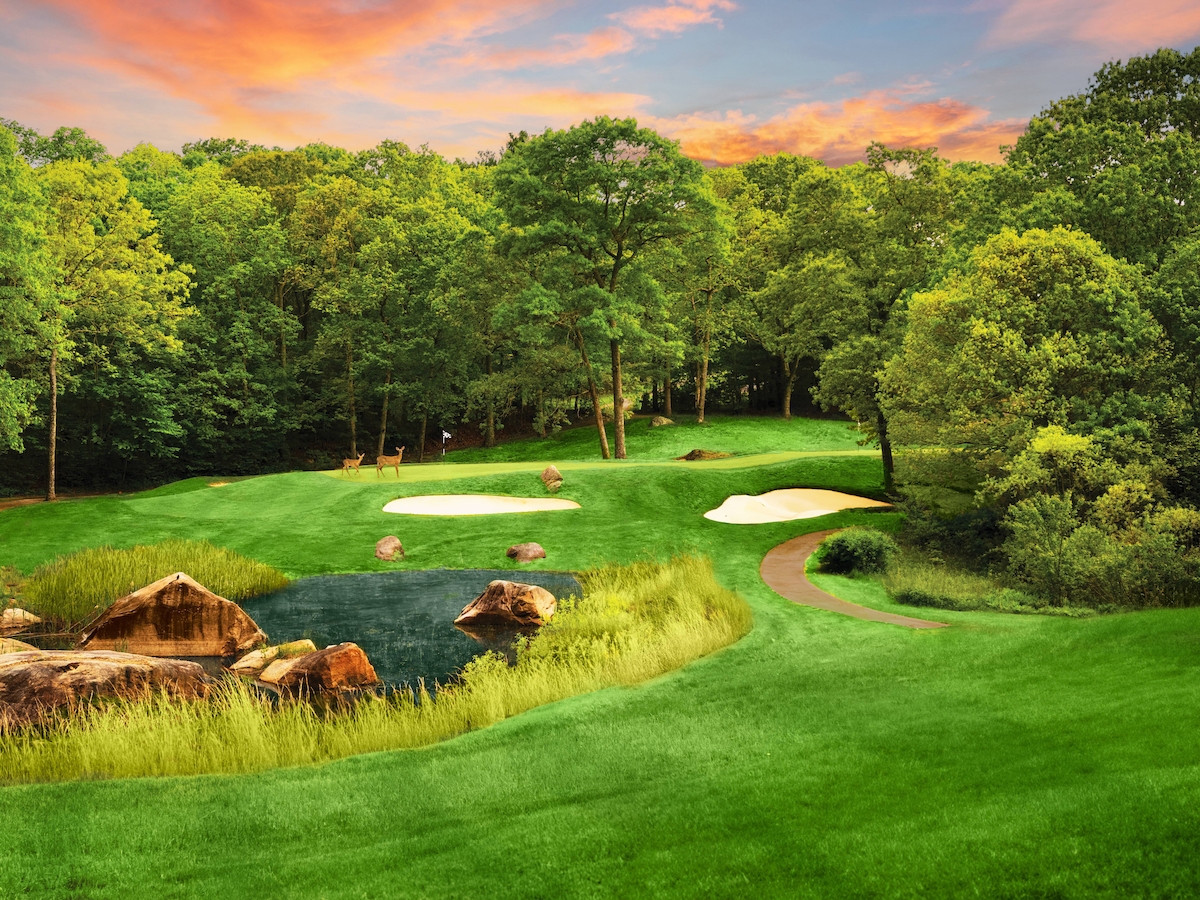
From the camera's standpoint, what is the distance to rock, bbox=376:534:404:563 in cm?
2278

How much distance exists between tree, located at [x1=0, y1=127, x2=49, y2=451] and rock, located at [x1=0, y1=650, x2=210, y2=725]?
16216mm

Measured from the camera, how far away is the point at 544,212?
34750mm

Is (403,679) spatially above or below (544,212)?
below

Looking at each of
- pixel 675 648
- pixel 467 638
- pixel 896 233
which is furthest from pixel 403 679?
pixel 896 233

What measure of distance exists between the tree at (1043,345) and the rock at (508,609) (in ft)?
38.4

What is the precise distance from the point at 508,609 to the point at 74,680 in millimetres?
8051

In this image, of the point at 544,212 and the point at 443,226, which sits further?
the point at 443,226

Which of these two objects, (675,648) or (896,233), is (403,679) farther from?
(896,233)

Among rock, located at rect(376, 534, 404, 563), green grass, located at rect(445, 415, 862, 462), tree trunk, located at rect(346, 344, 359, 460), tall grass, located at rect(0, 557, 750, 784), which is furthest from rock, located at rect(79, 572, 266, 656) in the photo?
tree trunk, located at rect(346, 344, 359, 460)

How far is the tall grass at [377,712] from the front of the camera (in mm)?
9430

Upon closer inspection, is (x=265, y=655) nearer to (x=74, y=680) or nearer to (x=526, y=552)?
(x=74, y=680)

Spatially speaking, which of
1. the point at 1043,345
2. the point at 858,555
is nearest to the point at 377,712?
the point at 858,555

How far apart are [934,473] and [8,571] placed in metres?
24.0

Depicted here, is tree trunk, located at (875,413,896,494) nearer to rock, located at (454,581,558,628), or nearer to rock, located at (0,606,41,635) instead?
rock, located at (454,581,558,628)
